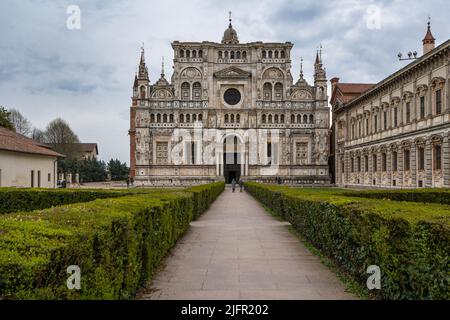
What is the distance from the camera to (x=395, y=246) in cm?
691

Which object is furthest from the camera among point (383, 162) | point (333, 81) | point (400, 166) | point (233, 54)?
point (333, 81)

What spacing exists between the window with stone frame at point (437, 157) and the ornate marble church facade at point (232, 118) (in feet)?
106

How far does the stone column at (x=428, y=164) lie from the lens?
34000mm

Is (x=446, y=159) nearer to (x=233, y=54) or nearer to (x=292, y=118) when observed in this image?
(x=292, y=118)

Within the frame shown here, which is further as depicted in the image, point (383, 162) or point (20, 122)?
point (20, 122)

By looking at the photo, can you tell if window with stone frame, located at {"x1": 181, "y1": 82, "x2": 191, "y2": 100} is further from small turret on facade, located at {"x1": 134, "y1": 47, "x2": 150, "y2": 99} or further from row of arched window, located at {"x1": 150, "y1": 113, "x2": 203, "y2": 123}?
small turret on facade, located at {"x1": 134, "y1": 47, "x2": 150, "y2": 99}

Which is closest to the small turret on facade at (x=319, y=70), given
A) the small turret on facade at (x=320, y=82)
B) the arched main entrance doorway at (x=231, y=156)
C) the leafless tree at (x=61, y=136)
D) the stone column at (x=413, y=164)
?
the small turret on facade at (x=320, y=82)

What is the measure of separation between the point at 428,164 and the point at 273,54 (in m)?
38.8

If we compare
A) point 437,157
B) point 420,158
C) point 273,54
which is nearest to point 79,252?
point 437,157

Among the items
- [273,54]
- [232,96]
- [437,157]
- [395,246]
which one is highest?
[273,54]

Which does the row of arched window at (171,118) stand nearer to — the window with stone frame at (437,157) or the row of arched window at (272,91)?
the row of arched window at (272,91)

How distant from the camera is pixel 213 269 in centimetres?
1020

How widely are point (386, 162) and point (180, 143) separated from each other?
31.6 metres

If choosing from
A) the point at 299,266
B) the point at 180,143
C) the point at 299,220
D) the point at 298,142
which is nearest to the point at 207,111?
the point at 180,143
